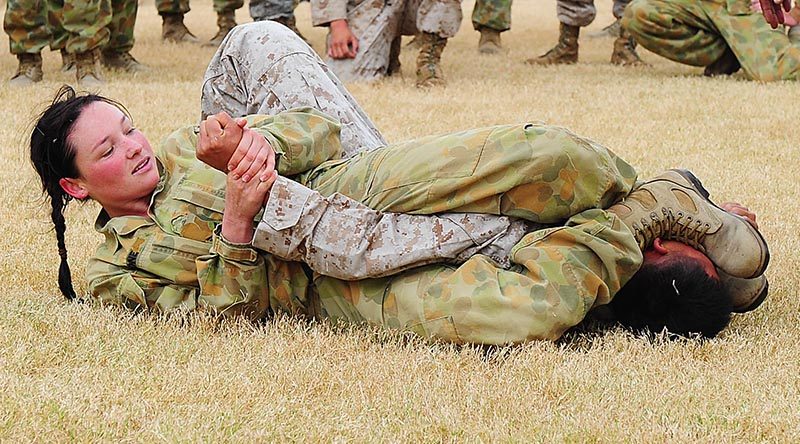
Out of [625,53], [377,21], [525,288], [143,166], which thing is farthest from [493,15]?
[525,288]

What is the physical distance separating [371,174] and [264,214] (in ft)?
0.87

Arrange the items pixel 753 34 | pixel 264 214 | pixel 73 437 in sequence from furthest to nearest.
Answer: pixel 753 34 → pixel 264 214 → pixel 73 437

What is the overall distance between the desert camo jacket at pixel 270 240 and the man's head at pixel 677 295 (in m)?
0.27

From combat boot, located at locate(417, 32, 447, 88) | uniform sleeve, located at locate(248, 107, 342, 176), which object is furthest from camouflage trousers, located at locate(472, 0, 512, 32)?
uniform sleeve, located at locate(248, 107, 342, 176)

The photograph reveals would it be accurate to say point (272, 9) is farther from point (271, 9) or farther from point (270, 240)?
point (270, 240)

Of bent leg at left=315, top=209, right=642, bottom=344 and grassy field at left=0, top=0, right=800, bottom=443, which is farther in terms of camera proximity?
bent leg at left=315, top=209, right=642, bottom=344

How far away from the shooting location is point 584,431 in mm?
1722

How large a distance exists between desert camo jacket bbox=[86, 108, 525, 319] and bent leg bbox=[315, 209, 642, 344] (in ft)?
0.21

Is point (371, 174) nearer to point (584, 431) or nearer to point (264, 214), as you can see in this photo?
point (264, 214)

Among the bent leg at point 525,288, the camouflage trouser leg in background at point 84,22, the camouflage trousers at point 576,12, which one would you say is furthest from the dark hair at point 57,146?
the camouflage trousers at point 576,12

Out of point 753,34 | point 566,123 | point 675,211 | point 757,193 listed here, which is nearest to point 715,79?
point 753,34

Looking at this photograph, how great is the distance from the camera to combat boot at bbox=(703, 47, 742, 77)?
6.32 m

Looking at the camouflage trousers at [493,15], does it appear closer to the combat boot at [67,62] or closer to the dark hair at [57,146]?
the combat boot at [67,62]

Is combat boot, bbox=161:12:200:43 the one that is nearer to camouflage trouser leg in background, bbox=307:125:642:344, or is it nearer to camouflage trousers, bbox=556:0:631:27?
camouflage trousers, bbox=556:0:631:27
